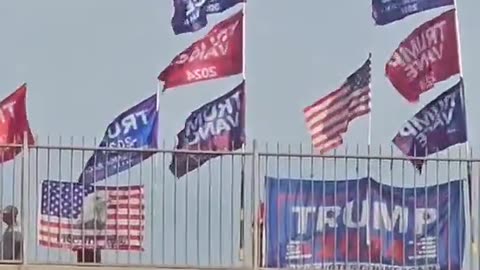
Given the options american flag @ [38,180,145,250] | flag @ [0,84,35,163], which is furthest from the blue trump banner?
flag @ [0,84,35,163]

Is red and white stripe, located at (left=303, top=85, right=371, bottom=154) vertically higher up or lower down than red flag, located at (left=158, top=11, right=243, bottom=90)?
lower down

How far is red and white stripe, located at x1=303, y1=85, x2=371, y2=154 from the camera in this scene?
11.6m

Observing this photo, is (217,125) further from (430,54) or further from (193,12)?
(430,54)

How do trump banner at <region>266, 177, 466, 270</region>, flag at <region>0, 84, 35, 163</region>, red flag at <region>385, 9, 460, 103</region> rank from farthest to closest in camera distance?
1. red flag at <region>385, 9, 460, 103</region>
2. flag at <region>0, 84, 35, 163</region>
3. trump banner at <region>266, 177, 466, 270</region>

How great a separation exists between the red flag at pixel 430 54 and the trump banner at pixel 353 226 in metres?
1.58

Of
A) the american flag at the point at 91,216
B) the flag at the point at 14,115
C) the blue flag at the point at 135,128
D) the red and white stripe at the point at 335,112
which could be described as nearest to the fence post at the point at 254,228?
the american flag at the point at 91,216

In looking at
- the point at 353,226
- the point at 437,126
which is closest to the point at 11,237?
the point at 353,226

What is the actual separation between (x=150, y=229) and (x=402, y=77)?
3314 mm

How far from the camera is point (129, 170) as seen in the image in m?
10.4

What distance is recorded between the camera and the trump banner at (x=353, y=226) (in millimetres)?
10547

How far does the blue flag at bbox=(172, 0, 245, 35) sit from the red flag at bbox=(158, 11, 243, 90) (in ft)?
0.48

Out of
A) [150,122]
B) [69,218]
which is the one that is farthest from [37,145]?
[150,122]

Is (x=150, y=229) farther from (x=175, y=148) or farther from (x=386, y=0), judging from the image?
(x=386, y=0)

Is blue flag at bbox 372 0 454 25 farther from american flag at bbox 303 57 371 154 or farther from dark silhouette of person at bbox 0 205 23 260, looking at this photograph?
dark silhouette of person at bbox 0 205 23 260
